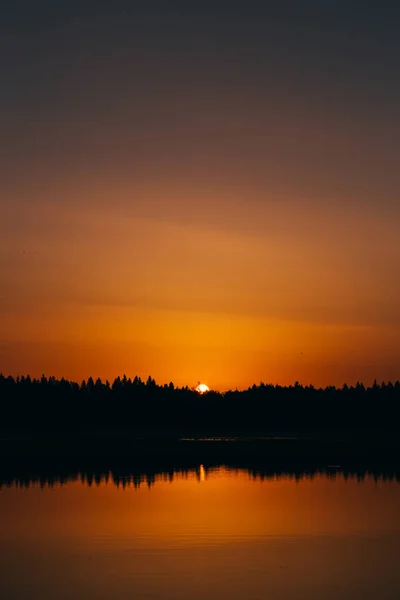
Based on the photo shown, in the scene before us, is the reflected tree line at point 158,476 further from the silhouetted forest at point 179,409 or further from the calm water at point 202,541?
the silhouetted forest at point 179,409

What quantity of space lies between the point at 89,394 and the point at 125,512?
140 metres

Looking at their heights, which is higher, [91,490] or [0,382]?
[0,382]

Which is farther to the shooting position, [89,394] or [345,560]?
[89,394]

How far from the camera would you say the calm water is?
25.5 m

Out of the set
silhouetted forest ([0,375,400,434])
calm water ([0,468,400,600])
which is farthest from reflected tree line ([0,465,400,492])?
silhouetted forest ([0,375,400,434])

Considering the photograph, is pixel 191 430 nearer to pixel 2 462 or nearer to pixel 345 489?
pixel 2 462

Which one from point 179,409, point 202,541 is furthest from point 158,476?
point 179,409

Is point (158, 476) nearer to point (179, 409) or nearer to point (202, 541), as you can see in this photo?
point (202, 541)

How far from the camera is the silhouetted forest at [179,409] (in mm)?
154500

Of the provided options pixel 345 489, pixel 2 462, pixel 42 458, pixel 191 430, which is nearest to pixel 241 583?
pixel 345 489

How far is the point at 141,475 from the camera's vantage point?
59.9 metres

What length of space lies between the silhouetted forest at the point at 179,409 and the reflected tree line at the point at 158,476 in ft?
264

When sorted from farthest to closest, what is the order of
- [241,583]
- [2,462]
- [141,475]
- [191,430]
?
1. [191,430]
2. [2,462]
3. [141,475]
4. [241,583]

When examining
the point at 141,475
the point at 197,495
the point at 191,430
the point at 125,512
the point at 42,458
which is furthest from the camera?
the point at 191,430
